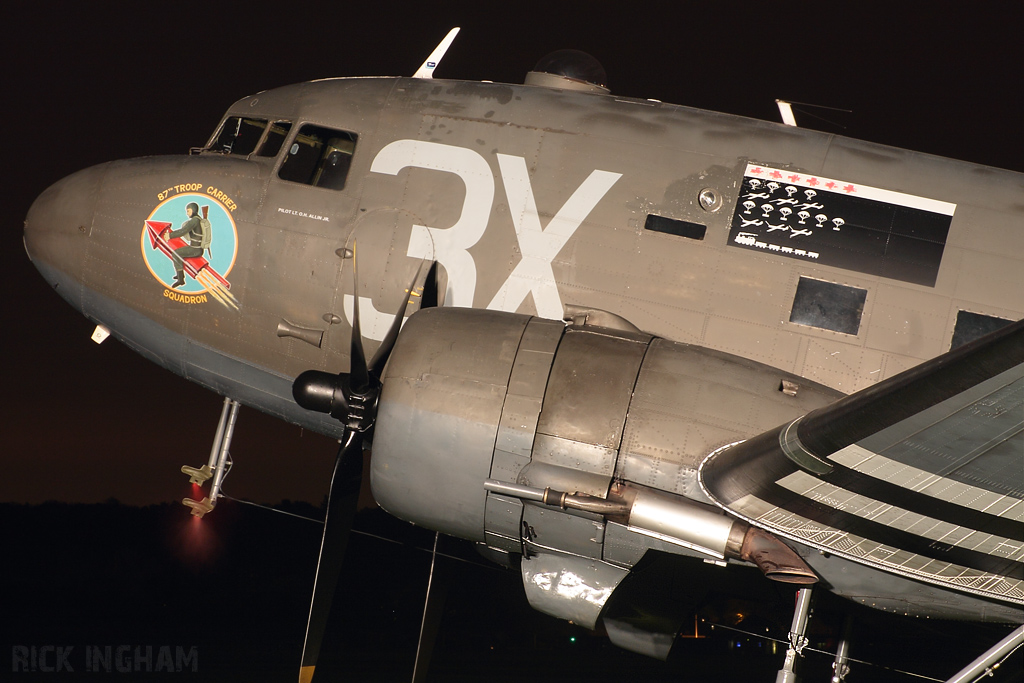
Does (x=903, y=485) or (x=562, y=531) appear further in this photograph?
(x=562, y=531)

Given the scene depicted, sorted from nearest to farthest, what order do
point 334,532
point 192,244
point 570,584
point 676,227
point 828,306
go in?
point 570,584 → point 334,532 → point 828,306 → point 676,227 → point 192,244

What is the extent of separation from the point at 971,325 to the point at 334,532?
6.65 meters

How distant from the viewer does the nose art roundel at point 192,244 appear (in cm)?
959

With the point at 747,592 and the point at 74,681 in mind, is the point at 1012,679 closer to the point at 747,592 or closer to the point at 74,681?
the point at 747,592

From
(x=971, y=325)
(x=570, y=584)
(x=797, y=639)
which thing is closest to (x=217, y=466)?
(x=570, y=584)

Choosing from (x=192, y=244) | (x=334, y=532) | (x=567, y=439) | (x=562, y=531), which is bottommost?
(x=334, y=532)

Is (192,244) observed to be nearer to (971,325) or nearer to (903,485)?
(903,485)

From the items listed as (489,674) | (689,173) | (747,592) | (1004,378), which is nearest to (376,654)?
(489,674)

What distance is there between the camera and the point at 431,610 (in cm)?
1005

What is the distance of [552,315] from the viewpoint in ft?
29.0

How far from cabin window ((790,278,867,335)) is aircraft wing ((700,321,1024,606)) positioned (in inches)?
108

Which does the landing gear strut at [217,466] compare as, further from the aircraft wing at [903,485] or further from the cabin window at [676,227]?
the aircraft wing at [903,485]

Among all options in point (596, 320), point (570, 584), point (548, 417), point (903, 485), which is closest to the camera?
point (903, 485)

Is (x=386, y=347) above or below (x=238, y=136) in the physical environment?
below
